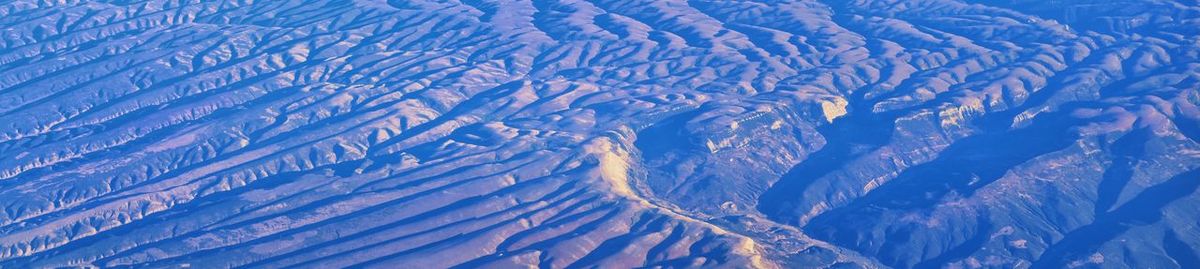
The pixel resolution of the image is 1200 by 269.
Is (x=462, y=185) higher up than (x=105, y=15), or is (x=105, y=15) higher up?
(x=462, y=185)

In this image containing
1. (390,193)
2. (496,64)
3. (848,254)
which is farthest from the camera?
(496,64)

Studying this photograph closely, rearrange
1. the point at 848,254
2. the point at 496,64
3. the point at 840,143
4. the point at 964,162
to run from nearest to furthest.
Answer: the point at 848,254, the point at 964,162, the point at 840,143, the point at 496,64

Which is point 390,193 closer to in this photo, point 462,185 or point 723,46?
point 462,185

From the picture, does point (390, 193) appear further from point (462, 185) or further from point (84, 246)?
point (84, 246)

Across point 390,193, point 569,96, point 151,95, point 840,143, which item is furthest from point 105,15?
point 840,143

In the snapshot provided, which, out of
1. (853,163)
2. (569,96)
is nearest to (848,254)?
(853,163)

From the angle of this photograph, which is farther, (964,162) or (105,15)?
(105,15)
